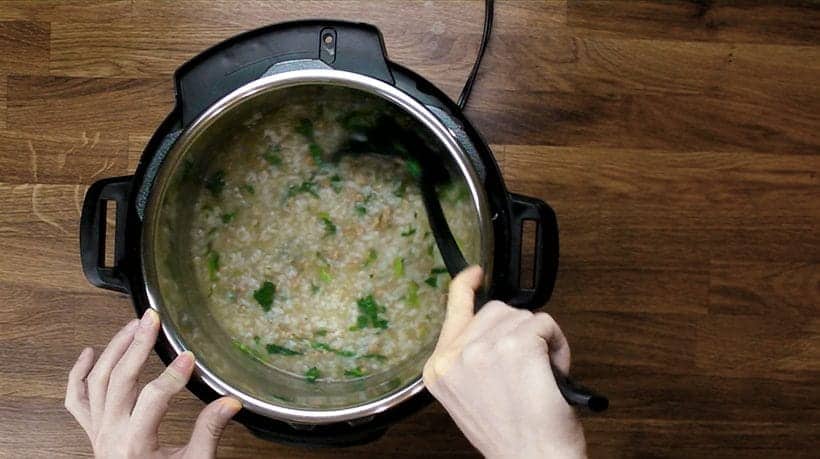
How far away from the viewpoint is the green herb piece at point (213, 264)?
3.31 feet

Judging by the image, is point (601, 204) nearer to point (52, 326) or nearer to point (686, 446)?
point (686, 446)

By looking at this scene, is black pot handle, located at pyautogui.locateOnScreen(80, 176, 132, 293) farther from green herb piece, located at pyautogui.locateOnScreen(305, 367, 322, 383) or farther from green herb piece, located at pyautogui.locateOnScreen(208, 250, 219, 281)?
green herb piece, located at pyautogui.locateOnScreen(305, 367, 322, 383)

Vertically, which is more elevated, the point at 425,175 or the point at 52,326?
the point at 425,175

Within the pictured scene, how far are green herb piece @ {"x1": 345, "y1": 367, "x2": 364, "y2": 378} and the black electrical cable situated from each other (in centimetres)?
38

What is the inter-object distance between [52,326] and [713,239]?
0.92 m

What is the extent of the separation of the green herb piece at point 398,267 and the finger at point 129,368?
0.94 ft

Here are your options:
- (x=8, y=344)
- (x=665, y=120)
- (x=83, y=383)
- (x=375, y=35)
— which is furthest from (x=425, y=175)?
(x=8, y=344)

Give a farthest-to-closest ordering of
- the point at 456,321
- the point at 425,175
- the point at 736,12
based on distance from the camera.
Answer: the point at 736,12, the point at 425,175, the point at 456,321

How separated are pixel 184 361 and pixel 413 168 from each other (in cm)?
35

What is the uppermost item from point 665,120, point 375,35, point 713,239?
point 375,35

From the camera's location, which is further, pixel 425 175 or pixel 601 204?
pixel 601 204

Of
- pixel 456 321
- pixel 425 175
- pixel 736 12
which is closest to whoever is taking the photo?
pixel 456 321

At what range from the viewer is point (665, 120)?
1.12m

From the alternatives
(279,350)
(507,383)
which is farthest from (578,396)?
(279,350)
